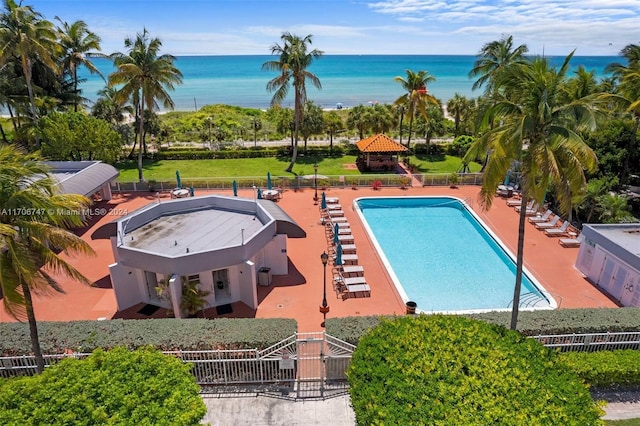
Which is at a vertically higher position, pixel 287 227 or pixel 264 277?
pixel 287 227

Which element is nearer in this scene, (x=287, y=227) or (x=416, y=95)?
(x=287, y=227)

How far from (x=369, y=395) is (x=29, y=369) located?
10.7 meters

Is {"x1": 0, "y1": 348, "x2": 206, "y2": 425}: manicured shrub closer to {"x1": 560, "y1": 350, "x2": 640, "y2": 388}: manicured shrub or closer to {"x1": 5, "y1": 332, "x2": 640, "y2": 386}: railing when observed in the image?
{"x1": 5, "y1": 332, "x2": 640, "y2": 386}: railing

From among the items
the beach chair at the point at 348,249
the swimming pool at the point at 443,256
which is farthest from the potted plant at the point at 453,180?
the beach chair at the point at 348,249

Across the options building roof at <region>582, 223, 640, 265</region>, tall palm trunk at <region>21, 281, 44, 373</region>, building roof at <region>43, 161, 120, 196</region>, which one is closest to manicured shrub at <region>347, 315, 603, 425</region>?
tall palm trunk at <region>21, 281, 44, 373</region>

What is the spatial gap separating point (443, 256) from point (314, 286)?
7972 millimetres

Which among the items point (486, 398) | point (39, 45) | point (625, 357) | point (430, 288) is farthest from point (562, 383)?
point (39, 45)

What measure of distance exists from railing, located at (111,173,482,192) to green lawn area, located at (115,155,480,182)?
168 inches

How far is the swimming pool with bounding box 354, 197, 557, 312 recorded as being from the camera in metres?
17.8

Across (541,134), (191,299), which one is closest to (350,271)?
(191,299)

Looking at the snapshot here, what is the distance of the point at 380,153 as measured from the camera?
36406mm

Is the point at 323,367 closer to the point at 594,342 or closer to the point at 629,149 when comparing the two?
the point at 594,342

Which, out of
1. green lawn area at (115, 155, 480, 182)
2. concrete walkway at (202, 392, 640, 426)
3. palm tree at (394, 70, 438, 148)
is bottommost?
concrete walkway at (202, 392, 640, 426)

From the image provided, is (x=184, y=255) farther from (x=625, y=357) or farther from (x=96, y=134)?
(x=96, y=134)
